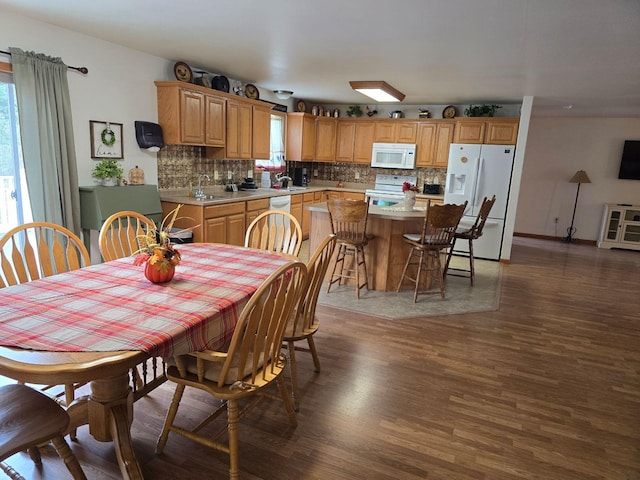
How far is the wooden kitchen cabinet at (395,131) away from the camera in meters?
6.77

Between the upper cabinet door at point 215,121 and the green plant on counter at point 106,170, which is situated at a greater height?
the upper cabinet door at point 215,121

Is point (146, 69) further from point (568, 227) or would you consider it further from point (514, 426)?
point (568, 227)

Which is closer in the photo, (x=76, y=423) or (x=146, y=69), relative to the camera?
(x=76, y=423)

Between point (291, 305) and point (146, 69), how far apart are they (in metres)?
3.74

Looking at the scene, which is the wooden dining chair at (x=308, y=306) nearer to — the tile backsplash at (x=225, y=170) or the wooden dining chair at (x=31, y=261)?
the wooden dining chair at (x=31, y=261)

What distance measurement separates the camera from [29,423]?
4.43ft

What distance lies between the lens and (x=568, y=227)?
8062 mm

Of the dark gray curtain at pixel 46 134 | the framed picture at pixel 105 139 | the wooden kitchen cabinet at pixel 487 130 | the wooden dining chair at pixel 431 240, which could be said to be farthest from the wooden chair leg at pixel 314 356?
the wooden kitchen cabinet at pixel 487 130

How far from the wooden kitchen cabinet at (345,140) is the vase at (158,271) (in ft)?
19.2

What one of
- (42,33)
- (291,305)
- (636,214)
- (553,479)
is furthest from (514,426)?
(636,214)

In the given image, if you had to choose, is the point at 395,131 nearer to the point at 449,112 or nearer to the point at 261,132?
the point at 449,112

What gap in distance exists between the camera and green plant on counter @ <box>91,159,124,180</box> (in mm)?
3886

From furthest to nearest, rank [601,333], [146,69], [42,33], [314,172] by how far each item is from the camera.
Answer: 1. [314,172]
2. [146,69]
3. [601,333]
4. [42,33]

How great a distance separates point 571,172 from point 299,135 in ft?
17.6
